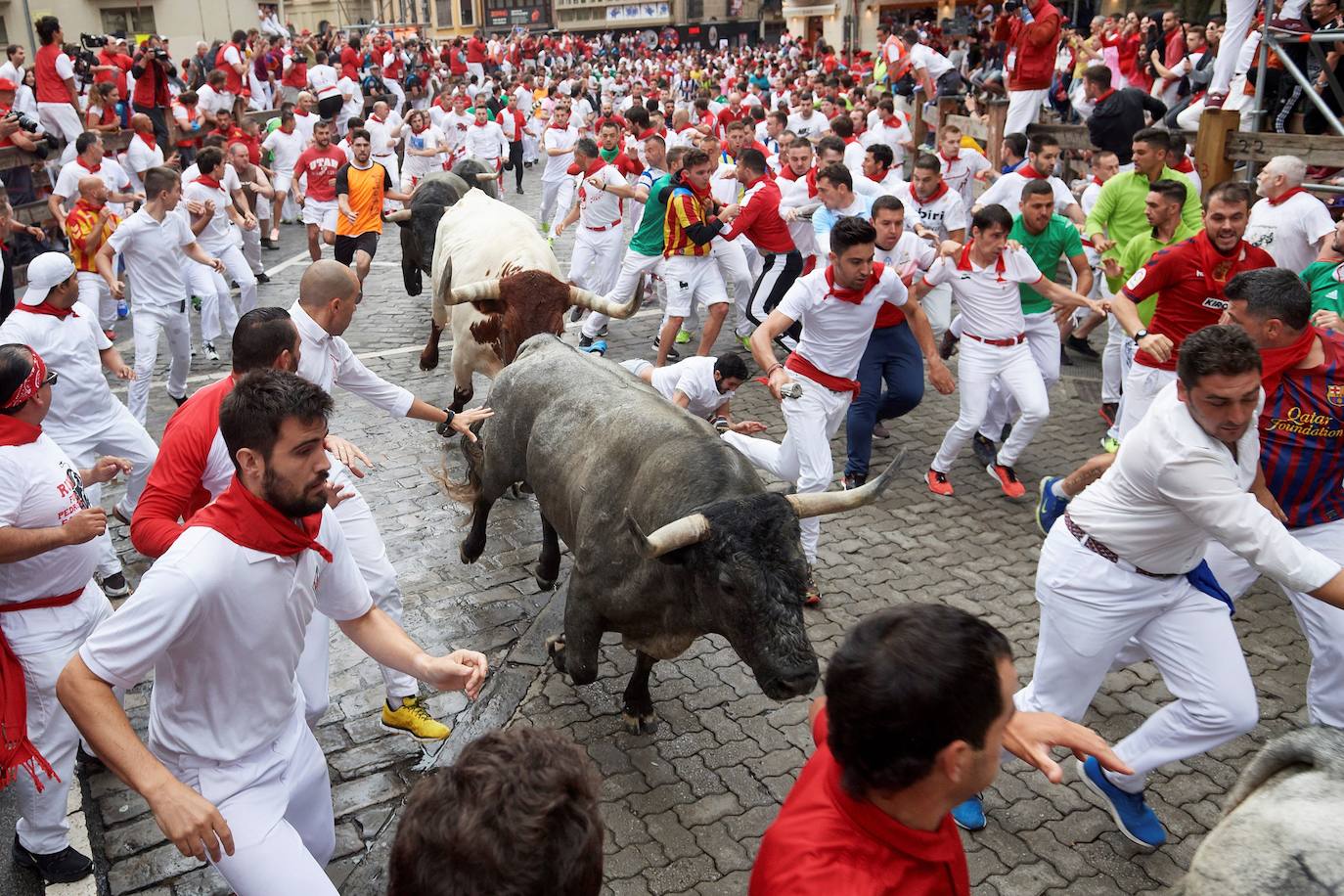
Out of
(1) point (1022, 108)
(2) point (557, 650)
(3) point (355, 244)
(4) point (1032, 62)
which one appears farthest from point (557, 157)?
(2) point (557, 650)

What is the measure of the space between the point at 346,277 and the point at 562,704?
252cm

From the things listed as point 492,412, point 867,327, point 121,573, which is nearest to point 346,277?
point 492,412

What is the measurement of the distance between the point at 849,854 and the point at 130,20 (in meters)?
43.2

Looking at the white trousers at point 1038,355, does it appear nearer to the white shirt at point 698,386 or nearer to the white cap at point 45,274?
the white shirt at point 698,386

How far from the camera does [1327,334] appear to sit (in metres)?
5.20

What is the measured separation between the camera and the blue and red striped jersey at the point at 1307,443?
477 centimetres

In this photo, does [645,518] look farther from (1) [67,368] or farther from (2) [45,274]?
(2) [45,274]

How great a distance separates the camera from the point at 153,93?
1806cm

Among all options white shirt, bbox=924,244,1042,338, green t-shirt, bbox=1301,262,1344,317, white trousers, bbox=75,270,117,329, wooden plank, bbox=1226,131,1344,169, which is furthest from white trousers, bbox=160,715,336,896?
wooden plank, bbox=1226,131,1344,169

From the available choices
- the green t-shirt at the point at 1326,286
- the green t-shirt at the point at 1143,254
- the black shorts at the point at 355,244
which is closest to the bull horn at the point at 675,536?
the green t-shirt at the point at 1326,286

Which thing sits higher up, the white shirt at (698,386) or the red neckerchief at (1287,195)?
the red neckerchief at (1287,195)

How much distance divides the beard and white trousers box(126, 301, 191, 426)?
623 centimetres

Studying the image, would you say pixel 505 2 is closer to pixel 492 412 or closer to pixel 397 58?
pixel 397 58

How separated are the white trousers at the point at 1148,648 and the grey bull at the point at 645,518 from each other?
884mm
